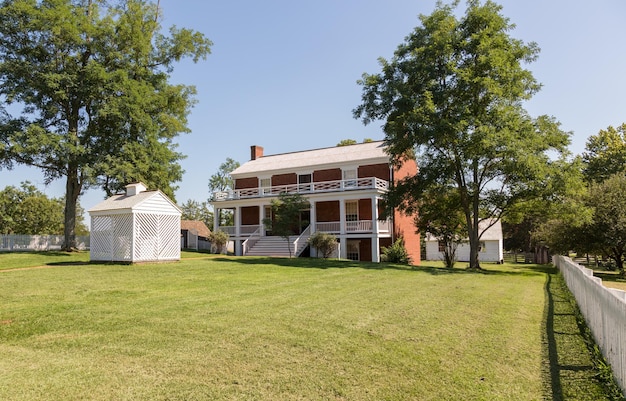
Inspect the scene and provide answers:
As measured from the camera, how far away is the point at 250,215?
A: 35.2m

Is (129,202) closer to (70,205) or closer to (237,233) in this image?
(70,205)

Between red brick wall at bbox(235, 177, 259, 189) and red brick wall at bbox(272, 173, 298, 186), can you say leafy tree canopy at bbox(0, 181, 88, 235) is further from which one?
red brick wall at bbox(272, 173, 298, 186)

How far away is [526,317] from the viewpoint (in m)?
8.16

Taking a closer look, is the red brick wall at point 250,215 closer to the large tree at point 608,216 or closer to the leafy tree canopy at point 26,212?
the large tree at point 608,216

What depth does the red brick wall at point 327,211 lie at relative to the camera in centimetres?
3139

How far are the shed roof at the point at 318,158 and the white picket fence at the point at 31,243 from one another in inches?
582

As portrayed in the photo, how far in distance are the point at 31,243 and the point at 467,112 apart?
101 feet

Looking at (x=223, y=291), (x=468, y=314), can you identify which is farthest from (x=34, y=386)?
(x=468, y=314)

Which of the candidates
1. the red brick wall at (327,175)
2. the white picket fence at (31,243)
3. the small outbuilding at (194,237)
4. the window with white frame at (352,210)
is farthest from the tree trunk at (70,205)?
the window with white frame at (352,210)

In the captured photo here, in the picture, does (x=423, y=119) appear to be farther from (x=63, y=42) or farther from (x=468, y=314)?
(x=63, y=42)

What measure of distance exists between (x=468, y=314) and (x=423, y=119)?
14.1 m

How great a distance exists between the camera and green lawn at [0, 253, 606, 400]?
424 cm

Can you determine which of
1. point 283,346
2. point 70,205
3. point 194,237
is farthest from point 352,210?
point 283,346

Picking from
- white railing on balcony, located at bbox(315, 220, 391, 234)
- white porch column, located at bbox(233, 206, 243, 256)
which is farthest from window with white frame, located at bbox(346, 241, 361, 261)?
white porch column, located at bbox(233, 206, 243, 256)
